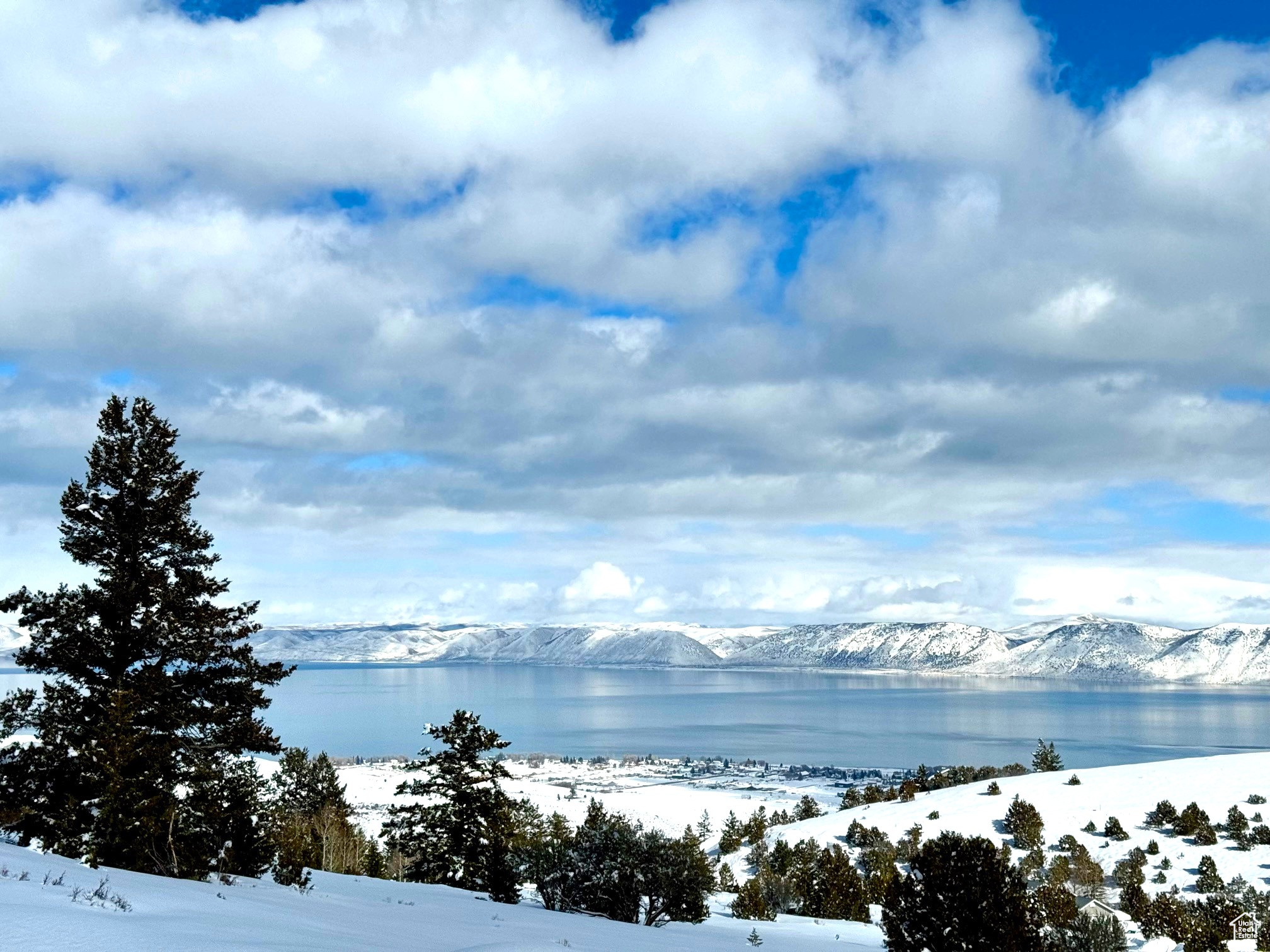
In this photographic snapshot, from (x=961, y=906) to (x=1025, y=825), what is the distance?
966 inches

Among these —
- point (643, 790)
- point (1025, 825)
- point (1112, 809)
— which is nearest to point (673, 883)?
point (1025, 825)

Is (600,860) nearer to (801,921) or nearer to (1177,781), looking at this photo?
(801,921)

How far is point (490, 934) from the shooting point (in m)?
12.0

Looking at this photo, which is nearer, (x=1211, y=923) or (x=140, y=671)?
(x=140, y=671)

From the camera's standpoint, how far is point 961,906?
585 inches

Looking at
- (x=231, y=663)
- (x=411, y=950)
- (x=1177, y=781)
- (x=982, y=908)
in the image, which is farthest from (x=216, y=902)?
(x=1177, y=781)

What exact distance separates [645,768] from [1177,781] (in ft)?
399

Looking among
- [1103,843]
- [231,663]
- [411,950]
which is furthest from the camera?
[1103,843]

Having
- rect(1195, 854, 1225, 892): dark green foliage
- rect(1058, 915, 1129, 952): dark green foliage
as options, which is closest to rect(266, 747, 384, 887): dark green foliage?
rect(1058, 915, 1129, 952): dark green foliage

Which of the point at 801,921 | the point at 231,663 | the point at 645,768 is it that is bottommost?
the point at 645,768

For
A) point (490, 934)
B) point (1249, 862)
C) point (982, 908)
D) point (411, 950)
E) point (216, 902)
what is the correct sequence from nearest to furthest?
point (411, 950)
point (216, 902)
point (490, 934)
point (982, 908)
point (1249, 862)

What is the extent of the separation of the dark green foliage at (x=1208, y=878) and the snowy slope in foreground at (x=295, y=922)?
16.8m

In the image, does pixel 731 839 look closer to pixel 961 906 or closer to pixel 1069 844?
pixel 1069 844

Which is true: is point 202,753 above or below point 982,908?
above
